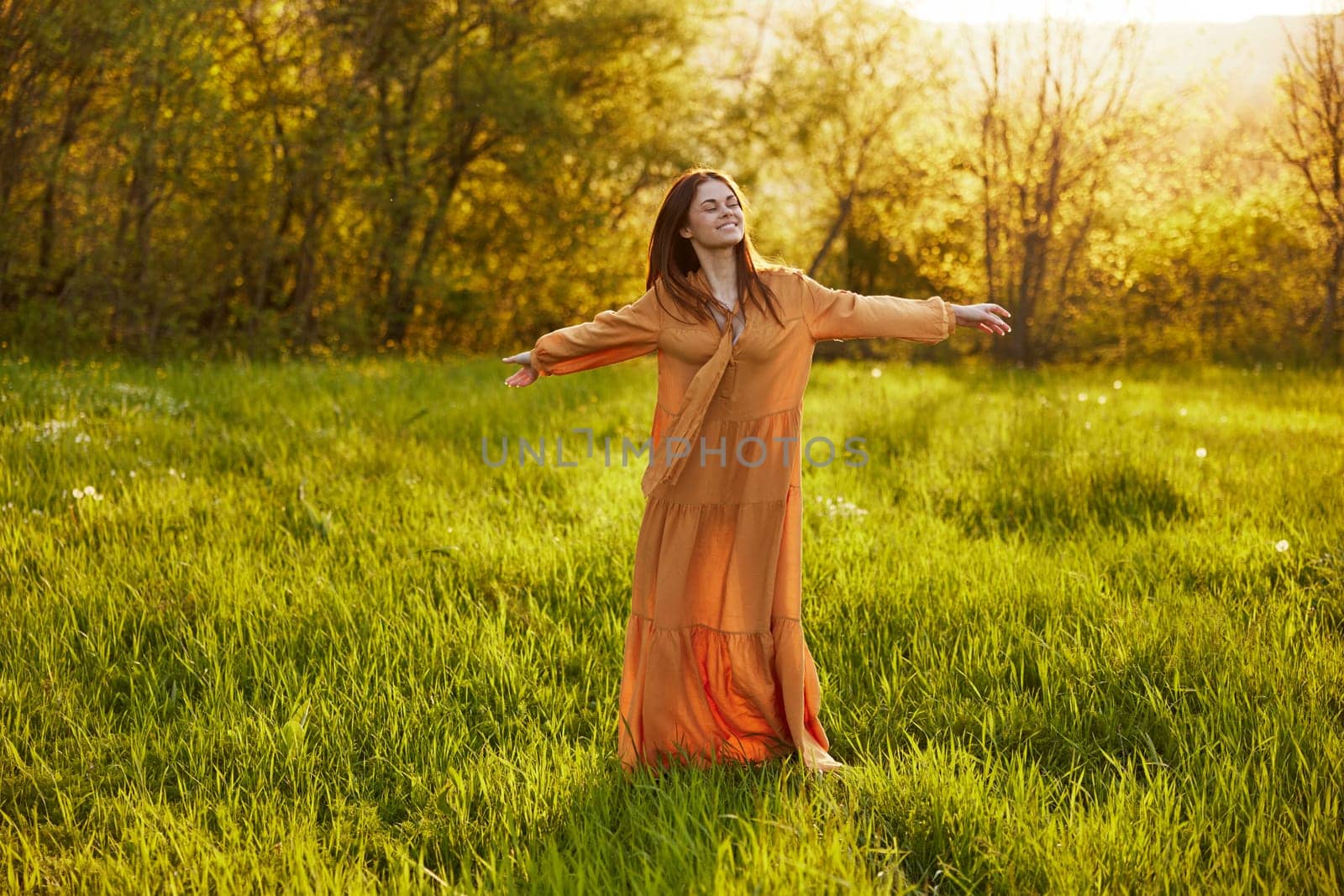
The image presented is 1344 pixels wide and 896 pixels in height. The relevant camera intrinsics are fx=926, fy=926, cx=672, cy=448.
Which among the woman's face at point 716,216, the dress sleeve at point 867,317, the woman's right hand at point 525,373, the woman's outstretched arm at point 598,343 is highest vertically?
the woman's face at point 716,216

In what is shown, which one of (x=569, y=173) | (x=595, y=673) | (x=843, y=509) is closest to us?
(x=595, y=673)

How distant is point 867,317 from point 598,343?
0.86 m

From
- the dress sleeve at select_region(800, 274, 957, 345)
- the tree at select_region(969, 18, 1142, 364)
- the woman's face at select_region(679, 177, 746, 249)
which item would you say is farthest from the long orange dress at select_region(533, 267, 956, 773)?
the tree at select_region(969, 18, 1142, 364)

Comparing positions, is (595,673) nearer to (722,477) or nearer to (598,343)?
(722,477)

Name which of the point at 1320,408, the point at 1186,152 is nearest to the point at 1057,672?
the point at 1320,408

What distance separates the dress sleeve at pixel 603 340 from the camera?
2.89m

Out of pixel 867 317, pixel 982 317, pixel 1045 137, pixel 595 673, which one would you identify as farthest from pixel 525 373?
pixel 1045 137

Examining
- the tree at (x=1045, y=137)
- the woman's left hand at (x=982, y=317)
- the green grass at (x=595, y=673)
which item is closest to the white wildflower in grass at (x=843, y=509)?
the green grass at (x=595, y=673)

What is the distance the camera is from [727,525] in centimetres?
288

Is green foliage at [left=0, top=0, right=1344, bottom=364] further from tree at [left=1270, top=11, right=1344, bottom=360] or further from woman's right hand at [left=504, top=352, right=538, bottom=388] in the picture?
woman's right hand at [left=504, top=352, right=538, bottom=388]

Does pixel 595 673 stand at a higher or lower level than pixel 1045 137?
lower

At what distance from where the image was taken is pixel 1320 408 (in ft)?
27.5

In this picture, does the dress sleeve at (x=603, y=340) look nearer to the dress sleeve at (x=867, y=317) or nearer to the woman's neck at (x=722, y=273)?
the woman's neck at (x=722, y=273)

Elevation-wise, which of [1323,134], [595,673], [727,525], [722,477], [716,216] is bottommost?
[595,673]
